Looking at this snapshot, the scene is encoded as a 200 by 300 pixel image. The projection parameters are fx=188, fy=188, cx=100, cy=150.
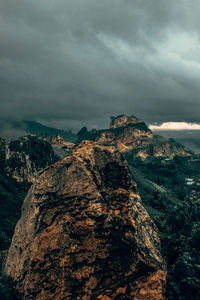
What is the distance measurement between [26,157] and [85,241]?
49.2 meters

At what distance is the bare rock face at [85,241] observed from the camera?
971 cm

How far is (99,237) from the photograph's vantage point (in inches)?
421

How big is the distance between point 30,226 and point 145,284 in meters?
7.32

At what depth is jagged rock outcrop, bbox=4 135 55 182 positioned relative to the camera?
4833 centimetres

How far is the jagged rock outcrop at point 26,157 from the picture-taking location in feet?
159

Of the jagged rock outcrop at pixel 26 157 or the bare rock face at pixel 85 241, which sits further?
the jagged rock outcrop at pixel 26 157

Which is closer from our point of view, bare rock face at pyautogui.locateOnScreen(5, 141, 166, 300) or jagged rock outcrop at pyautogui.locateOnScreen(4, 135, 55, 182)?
bare rock face at pyautogui.locateOnScreen(5, 141, 166, 300)

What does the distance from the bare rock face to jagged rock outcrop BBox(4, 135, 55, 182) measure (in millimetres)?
36847

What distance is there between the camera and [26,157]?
55156mm

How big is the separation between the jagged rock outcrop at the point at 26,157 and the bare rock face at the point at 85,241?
121ft

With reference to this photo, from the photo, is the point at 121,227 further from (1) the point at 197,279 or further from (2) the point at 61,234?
(1) the point at 197,279

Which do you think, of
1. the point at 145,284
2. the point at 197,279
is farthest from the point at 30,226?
the point at 197,279

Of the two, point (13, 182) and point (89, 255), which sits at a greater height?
point (89, 255)

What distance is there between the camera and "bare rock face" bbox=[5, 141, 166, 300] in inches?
382
